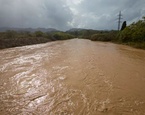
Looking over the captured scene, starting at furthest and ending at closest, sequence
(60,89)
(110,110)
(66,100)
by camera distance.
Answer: (60,89), (66,100), (110,110)

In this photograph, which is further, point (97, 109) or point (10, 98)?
Answer: point (10, 98)

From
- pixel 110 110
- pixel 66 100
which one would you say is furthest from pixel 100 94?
pixel 66 100

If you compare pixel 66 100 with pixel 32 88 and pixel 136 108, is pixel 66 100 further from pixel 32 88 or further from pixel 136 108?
pixel 136 108

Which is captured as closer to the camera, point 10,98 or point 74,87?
point 10,98

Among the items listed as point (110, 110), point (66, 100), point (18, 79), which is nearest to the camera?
point (110, 110)

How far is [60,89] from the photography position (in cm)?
419

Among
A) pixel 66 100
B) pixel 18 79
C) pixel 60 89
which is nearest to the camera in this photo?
pixel 66 100

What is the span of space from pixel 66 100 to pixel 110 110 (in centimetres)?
121

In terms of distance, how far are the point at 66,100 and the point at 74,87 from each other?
89cm

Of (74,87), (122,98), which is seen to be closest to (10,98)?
(74,87)

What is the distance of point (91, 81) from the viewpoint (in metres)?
A: 5.04

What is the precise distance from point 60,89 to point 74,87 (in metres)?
0.51

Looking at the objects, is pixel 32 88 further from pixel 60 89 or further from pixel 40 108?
pixel 40 108

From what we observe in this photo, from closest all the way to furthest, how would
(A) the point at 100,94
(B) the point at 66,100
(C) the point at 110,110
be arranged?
(C) the point at 110,110 < (B) the point at 66,100 < (A) the point at 100,94
